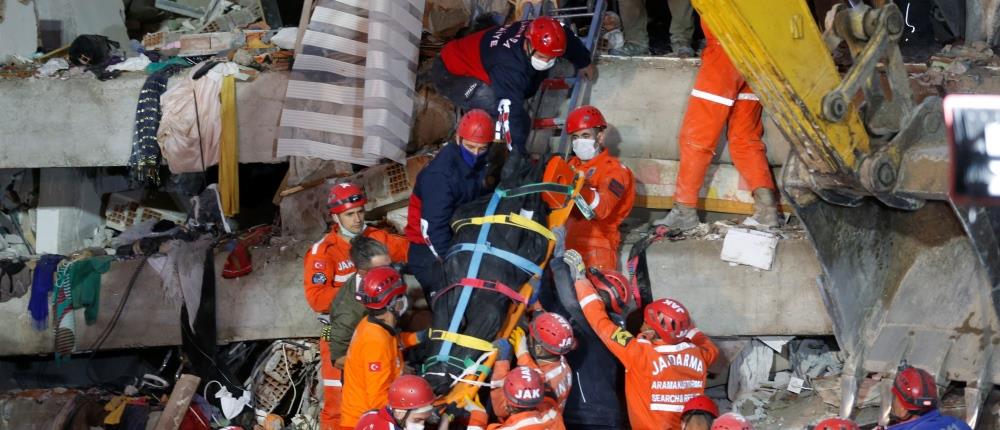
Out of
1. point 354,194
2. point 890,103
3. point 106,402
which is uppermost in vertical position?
point 890,103

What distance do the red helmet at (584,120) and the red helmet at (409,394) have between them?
2.83 meters

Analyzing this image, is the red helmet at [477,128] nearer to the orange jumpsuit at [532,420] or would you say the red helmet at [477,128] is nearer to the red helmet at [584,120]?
the red helmet at [584,120]

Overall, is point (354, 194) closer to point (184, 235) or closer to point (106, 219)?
point (184, 235)

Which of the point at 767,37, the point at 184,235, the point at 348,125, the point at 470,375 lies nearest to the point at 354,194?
the point at 348,125

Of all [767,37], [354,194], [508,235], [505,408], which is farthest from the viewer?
[354,194]

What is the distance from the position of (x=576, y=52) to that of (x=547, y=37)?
0.63 m

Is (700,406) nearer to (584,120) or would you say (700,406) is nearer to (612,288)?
(612,288)

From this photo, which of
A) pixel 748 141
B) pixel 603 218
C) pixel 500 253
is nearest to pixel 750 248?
pixel 748 141

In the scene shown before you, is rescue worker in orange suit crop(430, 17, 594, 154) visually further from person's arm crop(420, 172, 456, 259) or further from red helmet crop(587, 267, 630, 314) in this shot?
red helmet crop(587, 267, 630, 314)

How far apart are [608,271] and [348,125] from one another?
2556 millimetres

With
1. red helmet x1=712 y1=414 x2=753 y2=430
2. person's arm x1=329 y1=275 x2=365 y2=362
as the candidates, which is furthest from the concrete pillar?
red helmet x1=712 y1=414 x2=753 y2=430

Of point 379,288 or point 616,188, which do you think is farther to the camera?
point 616,188

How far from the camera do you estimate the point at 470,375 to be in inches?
299

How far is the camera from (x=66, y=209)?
1146 cm
